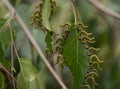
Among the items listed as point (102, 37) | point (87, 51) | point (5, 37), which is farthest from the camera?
point (102, 37)

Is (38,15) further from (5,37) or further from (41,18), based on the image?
(5,37)

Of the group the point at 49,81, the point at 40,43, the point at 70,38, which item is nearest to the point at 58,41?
the point at 70,38

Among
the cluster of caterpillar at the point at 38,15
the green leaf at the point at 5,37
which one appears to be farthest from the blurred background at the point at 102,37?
the cluster of caterpillar at the point at 38,15

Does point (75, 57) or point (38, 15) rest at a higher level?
point (38, 15)

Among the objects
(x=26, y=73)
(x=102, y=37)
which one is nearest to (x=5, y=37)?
(x=26, y=73)

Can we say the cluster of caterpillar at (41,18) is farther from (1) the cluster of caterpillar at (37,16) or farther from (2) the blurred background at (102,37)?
(2) the blurred background at (102,37)

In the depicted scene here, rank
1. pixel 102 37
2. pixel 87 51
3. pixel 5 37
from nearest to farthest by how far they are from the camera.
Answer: pixel 87 51 → pixel 5 37 → pixel 102 37

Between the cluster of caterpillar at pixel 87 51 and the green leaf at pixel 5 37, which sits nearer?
the cluster of caterpillar at pixel 87 51

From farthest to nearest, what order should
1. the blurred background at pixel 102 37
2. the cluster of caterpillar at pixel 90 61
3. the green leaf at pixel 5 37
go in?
the blurred background at pixel 102 37, the green leaf at pixel 5 37, the cluster of caterpillar at pixel 90 61

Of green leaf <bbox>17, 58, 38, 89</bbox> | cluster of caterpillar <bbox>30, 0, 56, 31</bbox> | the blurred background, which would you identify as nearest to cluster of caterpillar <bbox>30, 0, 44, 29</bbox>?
cluster of caterpillar <bbox>30, 0, 56, 31</bbox>
